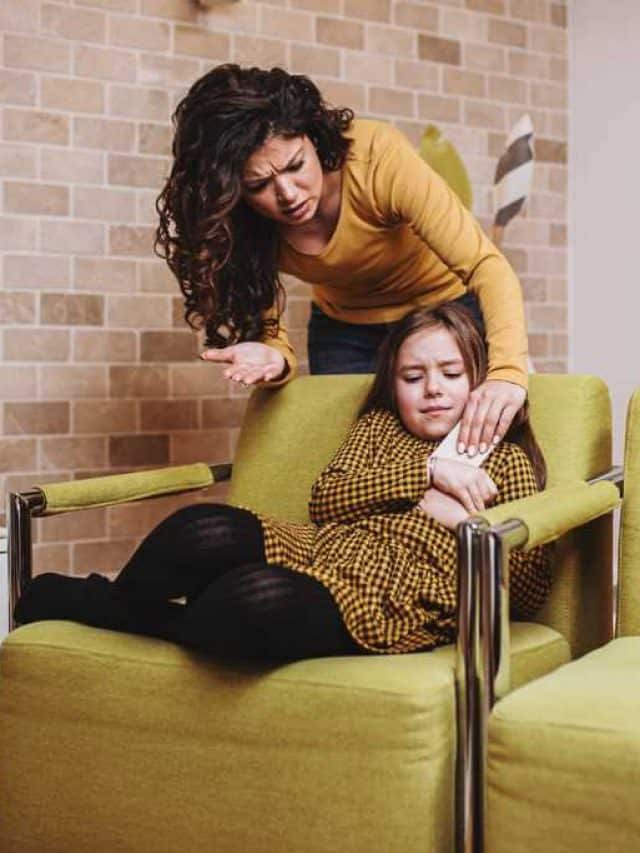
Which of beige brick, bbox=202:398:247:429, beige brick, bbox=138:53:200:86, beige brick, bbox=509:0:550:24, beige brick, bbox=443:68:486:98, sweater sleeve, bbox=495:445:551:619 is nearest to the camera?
sweater sleeve, bbox=495:445:551:619

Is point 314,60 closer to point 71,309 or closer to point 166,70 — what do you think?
point 166,70

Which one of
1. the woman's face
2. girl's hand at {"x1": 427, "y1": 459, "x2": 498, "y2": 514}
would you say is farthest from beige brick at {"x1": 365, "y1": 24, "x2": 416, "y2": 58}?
girl's hand at {"x1": 427, "y1": 459, "x2": 498, "y2": 514}

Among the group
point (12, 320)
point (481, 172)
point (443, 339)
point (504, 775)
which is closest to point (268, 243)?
point (443, 339)

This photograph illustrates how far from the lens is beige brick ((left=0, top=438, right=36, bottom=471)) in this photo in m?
3.03

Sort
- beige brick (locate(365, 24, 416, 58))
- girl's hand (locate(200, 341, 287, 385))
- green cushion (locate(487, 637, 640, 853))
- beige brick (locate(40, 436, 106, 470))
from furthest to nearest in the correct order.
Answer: beige brick (locate(365, 24, 416, 58)) < beige brick (locate(40, 436, 106, 470)) < girl's hand (locate(200, 341, 287, 385)) < green cushion (locate(487, 637, 640, 853))

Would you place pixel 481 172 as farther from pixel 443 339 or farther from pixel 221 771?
pixel 221 771

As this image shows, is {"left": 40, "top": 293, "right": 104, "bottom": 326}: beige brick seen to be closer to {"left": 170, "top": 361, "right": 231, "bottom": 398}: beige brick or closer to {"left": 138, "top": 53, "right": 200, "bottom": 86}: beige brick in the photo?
{"left": 170, "top": 361, "right": 231, "bottom": 398}: beige brick

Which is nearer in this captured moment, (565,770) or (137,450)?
(565,770)

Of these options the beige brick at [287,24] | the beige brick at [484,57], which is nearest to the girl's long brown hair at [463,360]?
the beige brick at [287,24]

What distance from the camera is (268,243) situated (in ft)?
8.05

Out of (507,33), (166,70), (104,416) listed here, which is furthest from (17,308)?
(507,33)

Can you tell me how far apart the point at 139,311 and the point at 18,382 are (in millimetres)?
370

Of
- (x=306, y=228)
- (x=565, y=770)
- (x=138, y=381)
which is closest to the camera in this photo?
(x=565, y=770)

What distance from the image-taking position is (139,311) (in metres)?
3.22
